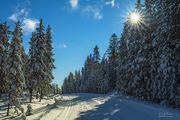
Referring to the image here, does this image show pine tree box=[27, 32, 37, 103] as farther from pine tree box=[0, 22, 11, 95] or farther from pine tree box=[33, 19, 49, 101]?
pine tree box=[0, 22, 11, 95]

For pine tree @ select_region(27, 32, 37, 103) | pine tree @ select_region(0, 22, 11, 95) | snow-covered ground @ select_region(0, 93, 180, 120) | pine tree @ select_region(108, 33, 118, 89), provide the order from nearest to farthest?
snow-covered ground @ select_region(0, 93, 180, 120), pine tree @ select_region(0, 22, 11, 95), pine tree @ select_region(27, 32, 37, 103), pine tree @ select_region(108, 33, 118, 89)

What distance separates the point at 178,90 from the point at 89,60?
287ft

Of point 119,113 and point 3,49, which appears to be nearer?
point 119,113

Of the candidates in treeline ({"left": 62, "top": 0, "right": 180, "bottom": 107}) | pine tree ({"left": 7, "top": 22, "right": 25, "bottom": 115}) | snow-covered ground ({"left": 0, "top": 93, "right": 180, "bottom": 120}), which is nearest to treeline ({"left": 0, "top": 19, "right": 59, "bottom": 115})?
pine tree ({"left": 7, "top": 22, "right": 25, "bottom": 115})

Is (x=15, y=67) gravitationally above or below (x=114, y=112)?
above

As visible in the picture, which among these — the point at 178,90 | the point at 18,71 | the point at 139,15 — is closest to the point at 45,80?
the point at 18,71

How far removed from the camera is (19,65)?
36.1m

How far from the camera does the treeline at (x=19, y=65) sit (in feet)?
117

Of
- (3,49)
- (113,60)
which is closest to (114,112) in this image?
(3,49)

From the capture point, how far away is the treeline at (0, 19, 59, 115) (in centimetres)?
3562

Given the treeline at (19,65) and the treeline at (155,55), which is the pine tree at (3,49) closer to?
the treeline at (19,65)

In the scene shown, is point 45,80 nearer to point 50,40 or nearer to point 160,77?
point 50,40

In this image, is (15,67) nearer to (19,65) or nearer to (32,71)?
(19,65)

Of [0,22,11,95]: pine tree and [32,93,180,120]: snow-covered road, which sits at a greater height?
[0,22,11,95]: pine tree
